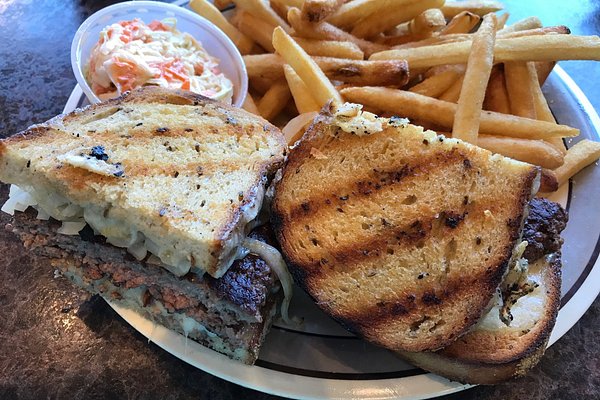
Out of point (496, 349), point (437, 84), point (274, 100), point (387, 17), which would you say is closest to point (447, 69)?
point (437, 84)

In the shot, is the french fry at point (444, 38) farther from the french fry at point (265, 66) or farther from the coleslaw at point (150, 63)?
the coleslaw at point (150, 63)

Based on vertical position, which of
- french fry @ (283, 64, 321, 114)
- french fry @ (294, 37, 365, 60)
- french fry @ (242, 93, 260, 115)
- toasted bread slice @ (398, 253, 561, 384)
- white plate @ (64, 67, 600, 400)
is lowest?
white plate @ (64, 67, 600, 400)

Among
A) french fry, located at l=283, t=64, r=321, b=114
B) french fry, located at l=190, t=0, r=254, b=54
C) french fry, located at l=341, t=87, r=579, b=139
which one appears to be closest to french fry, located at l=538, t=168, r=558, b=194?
french fry, located at l=341, t=87, r=579, b=139

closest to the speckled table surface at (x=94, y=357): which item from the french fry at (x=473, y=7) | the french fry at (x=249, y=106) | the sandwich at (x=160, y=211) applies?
the sandwich at (x=160, y=211)

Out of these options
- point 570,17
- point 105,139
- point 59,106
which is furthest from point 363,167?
point 570,17

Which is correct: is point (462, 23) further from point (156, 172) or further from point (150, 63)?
point (156, 172)

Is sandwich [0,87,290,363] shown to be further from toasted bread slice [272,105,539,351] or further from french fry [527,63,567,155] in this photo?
french fry [527,63,567,155]
